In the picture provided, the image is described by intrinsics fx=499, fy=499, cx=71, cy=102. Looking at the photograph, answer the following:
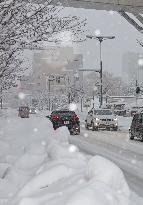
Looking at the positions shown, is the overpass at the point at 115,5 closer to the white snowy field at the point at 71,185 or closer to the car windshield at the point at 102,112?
the car windshield at the point at 102,112

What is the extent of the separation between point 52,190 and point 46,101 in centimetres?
15351

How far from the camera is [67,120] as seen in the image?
31828 millimetres

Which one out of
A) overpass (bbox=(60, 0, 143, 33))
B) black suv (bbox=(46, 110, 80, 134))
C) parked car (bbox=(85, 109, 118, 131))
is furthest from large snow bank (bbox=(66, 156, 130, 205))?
parked car (bbox=(85, 109, 118, 131))

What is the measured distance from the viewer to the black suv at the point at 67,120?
31.7 metres

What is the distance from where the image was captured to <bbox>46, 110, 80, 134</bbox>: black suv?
104 ft

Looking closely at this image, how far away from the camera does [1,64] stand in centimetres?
1489

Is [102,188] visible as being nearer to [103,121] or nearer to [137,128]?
[137,128]

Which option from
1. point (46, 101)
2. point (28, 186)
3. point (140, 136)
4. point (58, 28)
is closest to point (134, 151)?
point (140, 136)

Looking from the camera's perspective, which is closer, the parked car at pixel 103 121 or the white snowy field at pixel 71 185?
the white snowy field at pixel 71 185

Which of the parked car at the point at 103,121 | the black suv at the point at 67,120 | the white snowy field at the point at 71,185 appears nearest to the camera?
the white snowy field at the point at 71,185

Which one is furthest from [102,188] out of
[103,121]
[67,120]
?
[103,121]

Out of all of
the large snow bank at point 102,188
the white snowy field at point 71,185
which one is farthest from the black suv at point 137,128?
the large snow bank at point 102,188

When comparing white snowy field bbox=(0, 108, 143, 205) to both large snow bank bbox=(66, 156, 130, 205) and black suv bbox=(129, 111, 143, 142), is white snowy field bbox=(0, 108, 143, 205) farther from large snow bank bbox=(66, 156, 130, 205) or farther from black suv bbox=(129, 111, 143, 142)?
black suv bbox=(129, 111, 143, 142)

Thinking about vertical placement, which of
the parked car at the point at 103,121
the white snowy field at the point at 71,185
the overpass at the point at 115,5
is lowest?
the parked car at the point at 103,121
